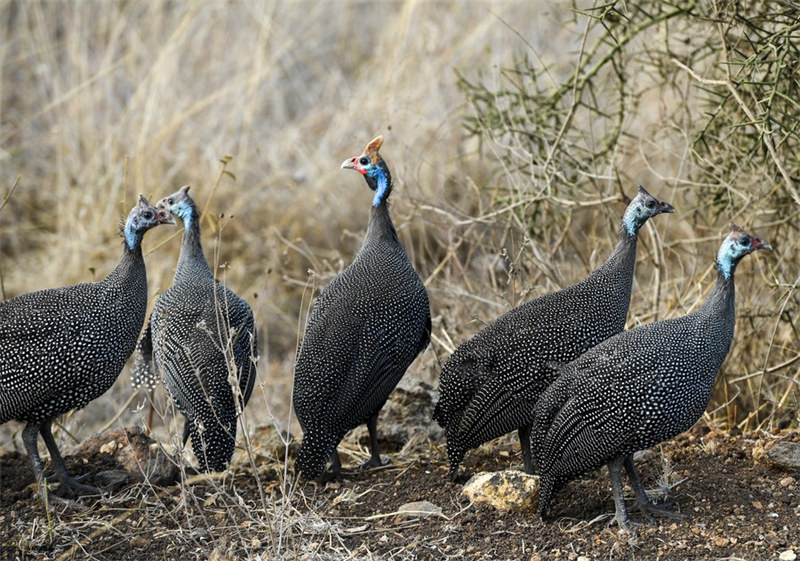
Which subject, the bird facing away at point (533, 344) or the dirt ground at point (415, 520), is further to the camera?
the bird facing away at point (533, 344)

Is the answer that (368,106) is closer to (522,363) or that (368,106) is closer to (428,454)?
(428,454)

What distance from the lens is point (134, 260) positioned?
14.3ft

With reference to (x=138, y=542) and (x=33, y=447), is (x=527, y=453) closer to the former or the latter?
(x=138, y=542)

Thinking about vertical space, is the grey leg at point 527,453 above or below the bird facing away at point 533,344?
below

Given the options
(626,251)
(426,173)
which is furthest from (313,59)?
(626,251)

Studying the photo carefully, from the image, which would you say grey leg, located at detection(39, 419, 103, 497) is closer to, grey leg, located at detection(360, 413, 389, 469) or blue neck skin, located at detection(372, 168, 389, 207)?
grey leg, located at detection(360, 413, 389, 469)

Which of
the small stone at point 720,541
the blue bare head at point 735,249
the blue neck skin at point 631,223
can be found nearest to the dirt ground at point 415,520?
the small stone at point 720,541

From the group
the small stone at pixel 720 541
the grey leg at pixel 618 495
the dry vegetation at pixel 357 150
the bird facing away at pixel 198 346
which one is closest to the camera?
the small stone at pixel 720 541

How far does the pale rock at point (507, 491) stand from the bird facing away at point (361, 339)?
1.91ft

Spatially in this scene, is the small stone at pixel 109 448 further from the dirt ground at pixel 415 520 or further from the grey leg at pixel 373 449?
the grey leg at pixel 373 449

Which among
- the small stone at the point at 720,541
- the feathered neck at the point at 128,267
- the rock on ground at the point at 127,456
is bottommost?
the small stone at the point at 720,541

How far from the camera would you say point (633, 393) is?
3574 millimetres

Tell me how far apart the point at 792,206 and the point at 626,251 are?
1.40 metres

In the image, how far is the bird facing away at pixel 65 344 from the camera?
4059 mm
